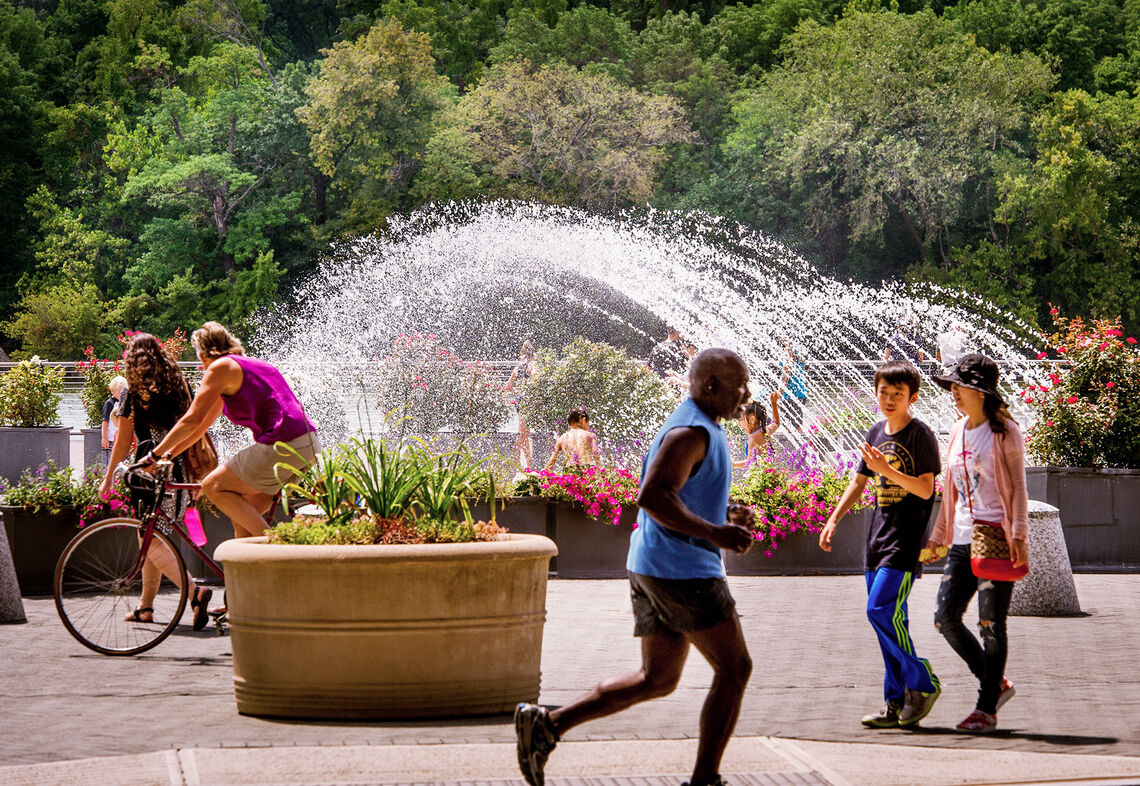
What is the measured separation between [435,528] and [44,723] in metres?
1.76

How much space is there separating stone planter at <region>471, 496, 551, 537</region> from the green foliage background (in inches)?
1491

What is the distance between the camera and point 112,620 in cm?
821

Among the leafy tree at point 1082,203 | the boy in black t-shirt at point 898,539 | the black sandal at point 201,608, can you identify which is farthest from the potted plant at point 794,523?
the leafy tree at point 1082,203

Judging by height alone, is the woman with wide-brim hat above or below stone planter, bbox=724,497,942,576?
above

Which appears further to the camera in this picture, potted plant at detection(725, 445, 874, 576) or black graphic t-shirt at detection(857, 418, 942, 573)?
potted plant at detection(725, 445, 874, 576)

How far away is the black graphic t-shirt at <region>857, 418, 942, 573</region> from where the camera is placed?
5.99 meters

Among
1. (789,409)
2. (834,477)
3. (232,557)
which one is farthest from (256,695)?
(789,409)

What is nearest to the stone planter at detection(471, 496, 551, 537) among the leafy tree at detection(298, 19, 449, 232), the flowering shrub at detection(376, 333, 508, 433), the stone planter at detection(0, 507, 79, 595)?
the stone planter at detection(0, 507, 79, 595)

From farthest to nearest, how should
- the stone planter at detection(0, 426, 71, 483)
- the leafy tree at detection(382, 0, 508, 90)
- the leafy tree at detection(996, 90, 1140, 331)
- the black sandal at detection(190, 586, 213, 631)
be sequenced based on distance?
the leafy tree at detection(382, 0, 508, 90) < the leafy tree at detection(996, 90, 1140, 331) < the stone planter at detection(0, 426, 71, 483) < the black sandal at detection(190, 586, 213, 631)

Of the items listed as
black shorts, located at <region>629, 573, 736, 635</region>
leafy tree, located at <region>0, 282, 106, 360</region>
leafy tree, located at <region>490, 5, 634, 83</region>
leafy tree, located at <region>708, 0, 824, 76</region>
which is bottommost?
black shorts, located at <region>629, 573, 736, 635</region>

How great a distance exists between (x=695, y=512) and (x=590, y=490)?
22.1 ft

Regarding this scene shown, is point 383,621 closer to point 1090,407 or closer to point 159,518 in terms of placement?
point 159,518

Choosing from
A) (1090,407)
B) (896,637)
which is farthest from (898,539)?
(1090,407)

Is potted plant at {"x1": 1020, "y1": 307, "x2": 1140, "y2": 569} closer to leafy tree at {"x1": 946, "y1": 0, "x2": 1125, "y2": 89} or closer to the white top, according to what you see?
the white top
